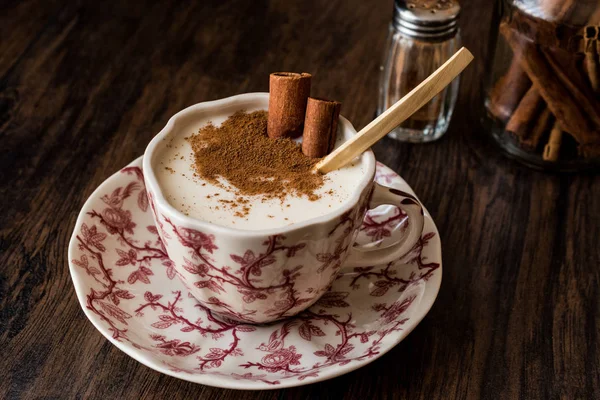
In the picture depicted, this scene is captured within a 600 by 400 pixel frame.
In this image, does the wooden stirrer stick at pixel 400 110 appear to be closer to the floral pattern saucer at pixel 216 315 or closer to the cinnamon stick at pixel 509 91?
the floral pattern saucer at pixel 216 315

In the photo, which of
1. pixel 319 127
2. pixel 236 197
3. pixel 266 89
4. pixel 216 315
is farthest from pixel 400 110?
pixel 266 89

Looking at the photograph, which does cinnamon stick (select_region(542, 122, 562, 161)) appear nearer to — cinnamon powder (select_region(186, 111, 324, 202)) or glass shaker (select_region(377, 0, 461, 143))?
glass shaker (select_region(377, 0, 461, 143))

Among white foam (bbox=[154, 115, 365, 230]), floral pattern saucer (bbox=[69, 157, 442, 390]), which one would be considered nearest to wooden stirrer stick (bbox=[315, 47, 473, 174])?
white foam (bbox=[154, 115, 365, 230])

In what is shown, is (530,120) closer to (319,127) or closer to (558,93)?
(558,93)

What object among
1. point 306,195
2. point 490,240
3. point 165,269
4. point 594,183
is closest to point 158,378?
point 165,269

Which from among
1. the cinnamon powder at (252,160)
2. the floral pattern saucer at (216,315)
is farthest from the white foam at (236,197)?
the floral pattern saucer at (216,315)
